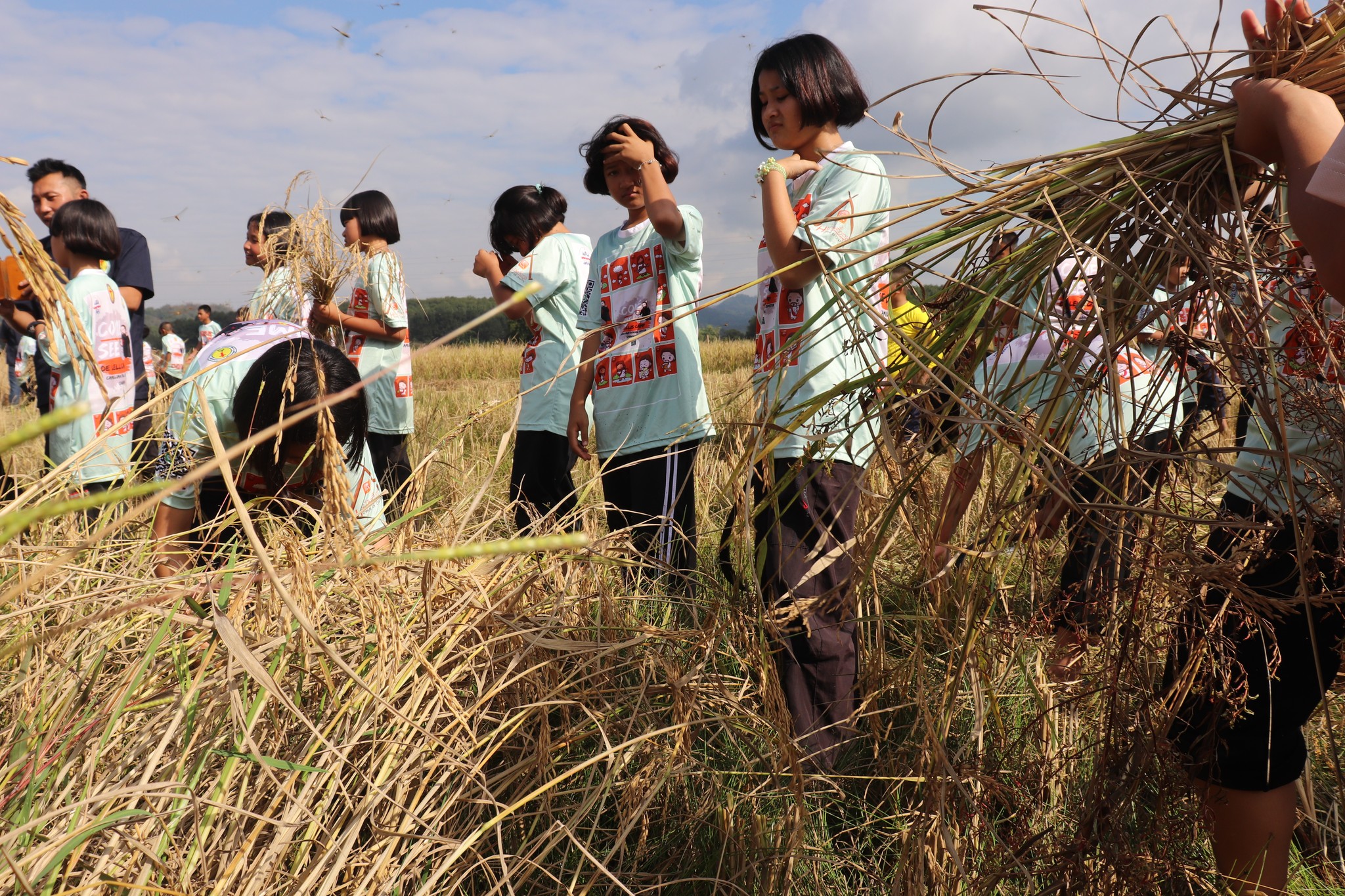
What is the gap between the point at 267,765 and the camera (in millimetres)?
929

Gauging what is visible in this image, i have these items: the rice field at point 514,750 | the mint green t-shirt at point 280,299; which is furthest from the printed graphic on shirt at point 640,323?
the rice field at point 514,750

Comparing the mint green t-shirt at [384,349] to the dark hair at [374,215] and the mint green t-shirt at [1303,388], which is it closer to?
the dark hair at [374,215]

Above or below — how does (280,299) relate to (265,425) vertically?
Answer: above

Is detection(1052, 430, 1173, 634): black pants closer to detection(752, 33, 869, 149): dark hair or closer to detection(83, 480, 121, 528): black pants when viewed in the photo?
detection(752, 33, 869, 149): dark hair

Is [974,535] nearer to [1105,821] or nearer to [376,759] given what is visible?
[1105,821]

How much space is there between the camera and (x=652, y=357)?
265 centimetres

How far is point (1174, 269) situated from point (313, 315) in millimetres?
2514

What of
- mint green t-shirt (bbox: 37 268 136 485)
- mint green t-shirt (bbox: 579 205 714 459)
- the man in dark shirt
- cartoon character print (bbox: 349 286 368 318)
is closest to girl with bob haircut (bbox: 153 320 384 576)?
mint green t-shirt (bbox: 37 268 136 485)

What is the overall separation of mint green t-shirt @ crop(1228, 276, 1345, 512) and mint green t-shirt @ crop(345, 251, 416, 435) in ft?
10.00

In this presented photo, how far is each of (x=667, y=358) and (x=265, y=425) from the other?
109 centimetres

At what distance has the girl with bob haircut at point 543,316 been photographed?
3.19 metres

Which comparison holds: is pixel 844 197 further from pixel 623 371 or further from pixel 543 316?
pixel 543 316

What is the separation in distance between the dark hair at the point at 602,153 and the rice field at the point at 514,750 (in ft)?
4.98

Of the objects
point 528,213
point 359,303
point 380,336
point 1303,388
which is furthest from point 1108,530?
point 359,303
